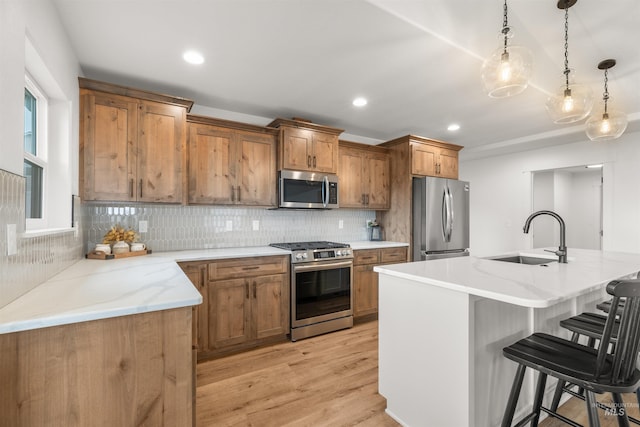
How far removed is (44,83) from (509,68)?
273 centimetres

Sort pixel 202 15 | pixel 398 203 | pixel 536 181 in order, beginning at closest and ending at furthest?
1. pixel 202 15
2. pixel 398 203
3. pixel 536 181

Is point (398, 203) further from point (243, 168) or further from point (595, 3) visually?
point (595, 3)

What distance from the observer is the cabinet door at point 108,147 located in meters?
2.29

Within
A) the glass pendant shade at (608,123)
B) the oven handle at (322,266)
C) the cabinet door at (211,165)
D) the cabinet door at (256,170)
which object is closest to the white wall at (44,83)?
the cabinet door at (211,165)

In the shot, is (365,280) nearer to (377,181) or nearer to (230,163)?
(377,181)

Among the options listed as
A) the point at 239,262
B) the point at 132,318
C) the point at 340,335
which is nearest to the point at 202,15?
the point at 132,318

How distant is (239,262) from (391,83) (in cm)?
220

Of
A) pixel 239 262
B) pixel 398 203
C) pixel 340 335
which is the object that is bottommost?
pixel 340 335

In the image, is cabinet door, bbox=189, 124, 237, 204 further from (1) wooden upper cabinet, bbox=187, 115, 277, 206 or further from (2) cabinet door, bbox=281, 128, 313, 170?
(2) cabinet door, bbox=281, 128, 313, 170

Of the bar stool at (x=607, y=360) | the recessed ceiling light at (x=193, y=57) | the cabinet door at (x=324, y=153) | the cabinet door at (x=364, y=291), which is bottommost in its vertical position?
the cabinet door at (x=364, y=291)

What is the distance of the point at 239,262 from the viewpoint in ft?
8.93

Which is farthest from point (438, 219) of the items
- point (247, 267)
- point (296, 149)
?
point (247, 267)

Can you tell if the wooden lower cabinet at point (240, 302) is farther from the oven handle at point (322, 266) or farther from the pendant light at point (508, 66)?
the pendant light at point (508, 66)

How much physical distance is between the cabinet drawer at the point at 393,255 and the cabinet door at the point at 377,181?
0.67 metres
